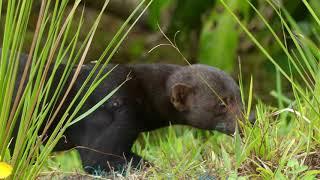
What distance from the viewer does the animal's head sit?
4.21 m

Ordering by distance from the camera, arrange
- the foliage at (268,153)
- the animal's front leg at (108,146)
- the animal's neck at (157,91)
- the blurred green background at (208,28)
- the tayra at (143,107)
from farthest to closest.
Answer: the blurred green background at (208,28), the animal's neck at (157,91), the tayra at (143,107), the animal's front leg at (108,146), the foliage at (268,153)

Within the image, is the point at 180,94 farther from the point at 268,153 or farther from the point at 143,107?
the point at 268,153

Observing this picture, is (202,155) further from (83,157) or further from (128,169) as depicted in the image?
(83,157)

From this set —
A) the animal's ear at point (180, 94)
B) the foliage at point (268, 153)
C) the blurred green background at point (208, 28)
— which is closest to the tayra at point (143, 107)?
the animal's ear at point (180, 94)

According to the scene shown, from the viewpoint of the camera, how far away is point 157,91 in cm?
448

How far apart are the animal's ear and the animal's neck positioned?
0.06 m

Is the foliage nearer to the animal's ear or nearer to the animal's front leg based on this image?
the animal's front leg

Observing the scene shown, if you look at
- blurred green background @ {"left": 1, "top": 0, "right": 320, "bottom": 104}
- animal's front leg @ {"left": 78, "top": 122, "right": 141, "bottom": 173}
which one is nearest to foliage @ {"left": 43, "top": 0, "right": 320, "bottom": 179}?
animal's front leg @ {"left": 78, "top": 122, "right": 141, "bottom": 173}

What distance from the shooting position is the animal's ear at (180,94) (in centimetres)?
434

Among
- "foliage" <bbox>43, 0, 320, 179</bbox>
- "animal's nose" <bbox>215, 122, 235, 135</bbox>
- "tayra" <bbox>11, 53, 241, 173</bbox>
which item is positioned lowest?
"animal's nose" <bbox>215, 122, 235, 135</bbox>

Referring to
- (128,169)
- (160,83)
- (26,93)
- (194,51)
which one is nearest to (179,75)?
(160,83)

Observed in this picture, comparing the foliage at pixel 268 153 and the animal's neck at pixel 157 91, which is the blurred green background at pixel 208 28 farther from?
the foliage at pixel 268 153

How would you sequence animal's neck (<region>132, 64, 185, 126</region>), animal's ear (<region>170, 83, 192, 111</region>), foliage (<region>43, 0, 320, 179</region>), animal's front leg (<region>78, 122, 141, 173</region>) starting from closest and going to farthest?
foliage (<region>43, 0, 320, 179</region>)
animal's front leg (<region>78, 122, 141, 173</region>)
animal's ear (<region>170, 83, 192, 111</region>)
animal's neck (<region>132, 64, 185, 126</region>)

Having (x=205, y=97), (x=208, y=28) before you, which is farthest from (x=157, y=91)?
(x=208, y=28)
